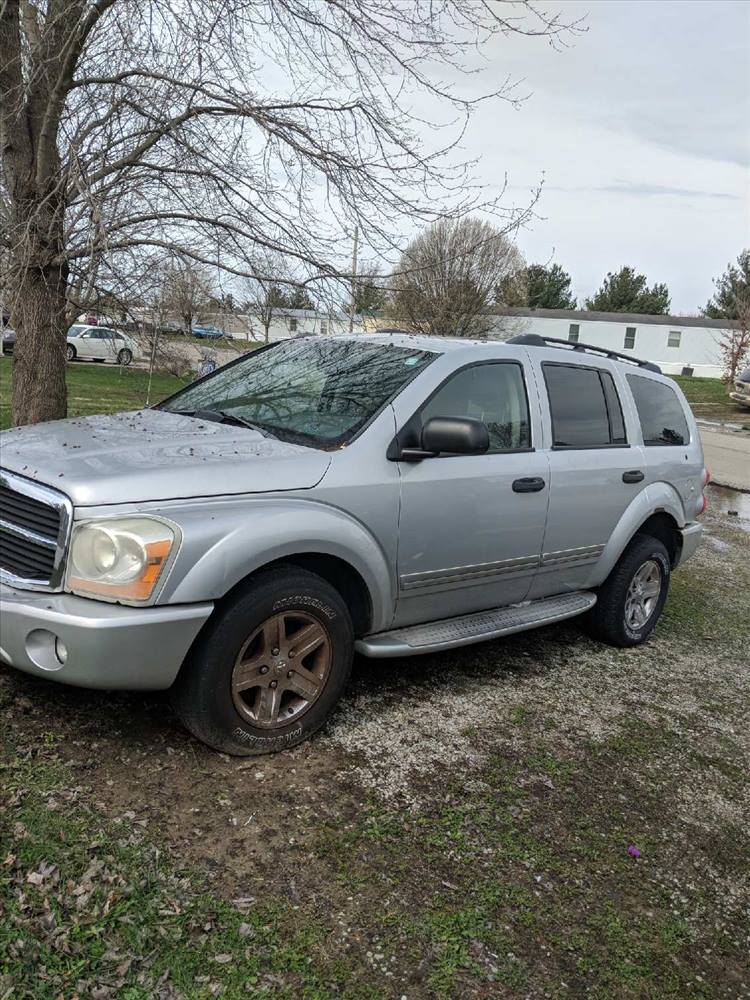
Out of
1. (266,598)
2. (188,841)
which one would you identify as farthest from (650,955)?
(266,598)

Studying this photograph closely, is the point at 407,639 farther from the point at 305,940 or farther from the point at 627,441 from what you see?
the point at 627,441

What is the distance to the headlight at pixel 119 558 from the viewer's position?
9.44 feet

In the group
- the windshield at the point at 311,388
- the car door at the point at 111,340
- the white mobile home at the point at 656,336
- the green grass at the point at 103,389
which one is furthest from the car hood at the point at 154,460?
the white mobile home at the point at 656,336

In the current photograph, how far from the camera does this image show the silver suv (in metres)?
2.93

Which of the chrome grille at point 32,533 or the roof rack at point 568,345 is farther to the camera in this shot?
the roof rack at point 568,345

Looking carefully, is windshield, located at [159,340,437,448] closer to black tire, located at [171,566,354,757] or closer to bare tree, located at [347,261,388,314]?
black tire, located at [171,566,354,757]

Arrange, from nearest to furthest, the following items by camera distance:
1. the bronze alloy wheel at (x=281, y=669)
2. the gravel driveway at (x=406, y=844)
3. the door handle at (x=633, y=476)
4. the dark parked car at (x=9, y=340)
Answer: the gravel driveway at (x=406, y=844) → the bronze alloy wheel at (x=281, y=669) → the door handle at (x=633, y=476) → the dark parked car at (x=9, y=340)

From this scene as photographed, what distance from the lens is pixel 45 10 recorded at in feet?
20.0

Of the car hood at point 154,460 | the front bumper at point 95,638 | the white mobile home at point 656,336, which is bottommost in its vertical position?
the front bumper at point 95,638

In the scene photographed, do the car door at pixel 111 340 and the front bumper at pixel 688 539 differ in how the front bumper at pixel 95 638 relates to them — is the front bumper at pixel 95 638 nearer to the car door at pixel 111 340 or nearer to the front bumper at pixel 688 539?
the front bumper at pixel 688 539

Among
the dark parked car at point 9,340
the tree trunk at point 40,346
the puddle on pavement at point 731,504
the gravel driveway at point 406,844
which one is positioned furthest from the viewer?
the puddle on pavement at point 731,504

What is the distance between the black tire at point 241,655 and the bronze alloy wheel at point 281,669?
10mm

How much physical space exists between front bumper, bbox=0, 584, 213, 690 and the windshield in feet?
3.61

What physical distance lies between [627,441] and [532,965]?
331 cm
